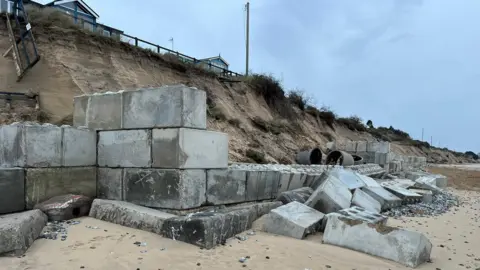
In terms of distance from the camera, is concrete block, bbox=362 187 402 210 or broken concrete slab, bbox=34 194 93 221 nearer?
broken concrete slab, bbox=34 194 93 221

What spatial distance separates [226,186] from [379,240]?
92.7 inches

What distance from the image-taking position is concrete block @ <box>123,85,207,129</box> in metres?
5.07

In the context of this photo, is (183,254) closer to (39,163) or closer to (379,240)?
A: (379,240)

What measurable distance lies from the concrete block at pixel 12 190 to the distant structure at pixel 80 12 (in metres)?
13.1

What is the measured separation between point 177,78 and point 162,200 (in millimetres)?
13725

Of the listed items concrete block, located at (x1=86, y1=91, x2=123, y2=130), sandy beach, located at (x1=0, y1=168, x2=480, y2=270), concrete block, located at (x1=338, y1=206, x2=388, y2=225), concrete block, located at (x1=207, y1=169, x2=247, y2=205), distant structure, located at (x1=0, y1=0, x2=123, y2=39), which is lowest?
sandy beach, located at (x1=0, y1=168, x2=480, y2=270)

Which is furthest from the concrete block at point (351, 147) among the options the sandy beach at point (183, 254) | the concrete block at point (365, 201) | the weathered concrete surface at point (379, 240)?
the weathered concrete surface at point (379, 240)

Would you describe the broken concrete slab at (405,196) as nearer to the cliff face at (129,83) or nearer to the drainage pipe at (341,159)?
the drainage pipe at (341,159)

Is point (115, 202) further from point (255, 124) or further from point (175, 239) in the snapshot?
point (255, 124)

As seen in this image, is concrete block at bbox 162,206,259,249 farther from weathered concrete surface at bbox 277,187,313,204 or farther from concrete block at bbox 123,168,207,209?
weathered concrete surface at bbox 277,187,313,204

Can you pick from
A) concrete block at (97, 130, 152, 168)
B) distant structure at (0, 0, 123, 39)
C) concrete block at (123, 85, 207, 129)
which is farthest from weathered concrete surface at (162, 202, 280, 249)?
distant structure at (0, 0, 123, 39)

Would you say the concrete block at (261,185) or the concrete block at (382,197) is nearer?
the concrete block at (261,185)

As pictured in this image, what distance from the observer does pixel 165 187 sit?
5117 millimetres

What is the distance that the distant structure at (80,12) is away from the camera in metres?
16.7
